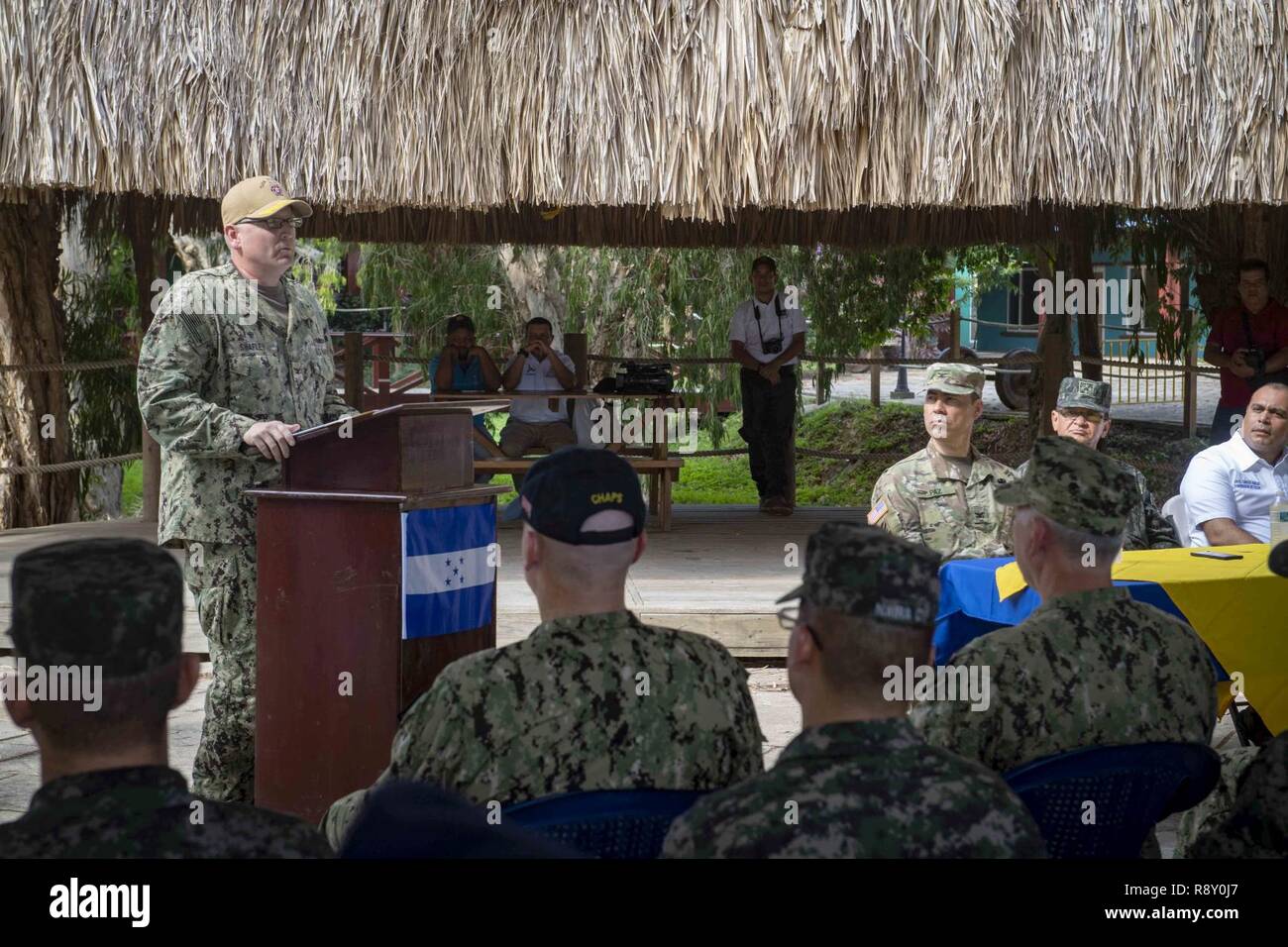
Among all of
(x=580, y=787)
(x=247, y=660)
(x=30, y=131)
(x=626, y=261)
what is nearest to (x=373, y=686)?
(x=247, y=660)

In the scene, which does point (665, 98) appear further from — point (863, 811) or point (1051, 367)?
point (863, 811)

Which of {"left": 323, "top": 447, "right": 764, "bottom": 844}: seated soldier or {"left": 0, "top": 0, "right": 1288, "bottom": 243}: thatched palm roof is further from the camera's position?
{"left": 0, "top": 0, "right": 1288, "bottom": 243}: thatched palm roof

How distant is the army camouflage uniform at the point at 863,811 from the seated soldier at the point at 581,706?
0.34 m

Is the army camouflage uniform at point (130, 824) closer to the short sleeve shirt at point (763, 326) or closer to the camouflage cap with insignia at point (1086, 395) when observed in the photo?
the camouflage cap with insignia at point (1086, 395)

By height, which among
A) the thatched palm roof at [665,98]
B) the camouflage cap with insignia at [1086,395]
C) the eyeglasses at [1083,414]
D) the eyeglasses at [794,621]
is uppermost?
the thatched palm roof at [665,98]

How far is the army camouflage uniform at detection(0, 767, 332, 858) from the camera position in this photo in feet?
6.20

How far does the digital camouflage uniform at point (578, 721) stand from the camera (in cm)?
237

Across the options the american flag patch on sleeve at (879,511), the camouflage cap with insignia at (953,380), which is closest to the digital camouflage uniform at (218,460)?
the american flag patch on sleeve at (879,511)

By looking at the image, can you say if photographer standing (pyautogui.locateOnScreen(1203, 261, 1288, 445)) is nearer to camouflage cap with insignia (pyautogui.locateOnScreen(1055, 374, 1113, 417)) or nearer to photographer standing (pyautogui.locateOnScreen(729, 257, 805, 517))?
camouflage cap with insignia (pyautogui.locateOnScreen(1055, 374, 1113, 417))

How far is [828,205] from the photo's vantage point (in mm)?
6684

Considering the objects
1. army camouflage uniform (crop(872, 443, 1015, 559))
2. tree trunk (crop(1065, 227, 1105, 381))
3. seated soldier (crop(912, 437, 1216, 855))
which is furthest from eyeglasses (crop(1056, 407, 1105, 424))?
tree trunk (crop(1065, 227, 1105, 381))

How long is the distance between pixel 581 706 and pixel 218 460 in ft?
7.05

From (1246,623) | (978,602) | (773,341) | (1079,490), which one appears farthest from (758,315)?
(1079,490)

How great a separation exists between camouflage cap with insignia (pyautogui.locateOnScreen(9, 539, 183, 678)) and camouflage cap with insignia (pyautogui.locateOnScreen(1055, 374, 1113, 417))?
13.0ft
